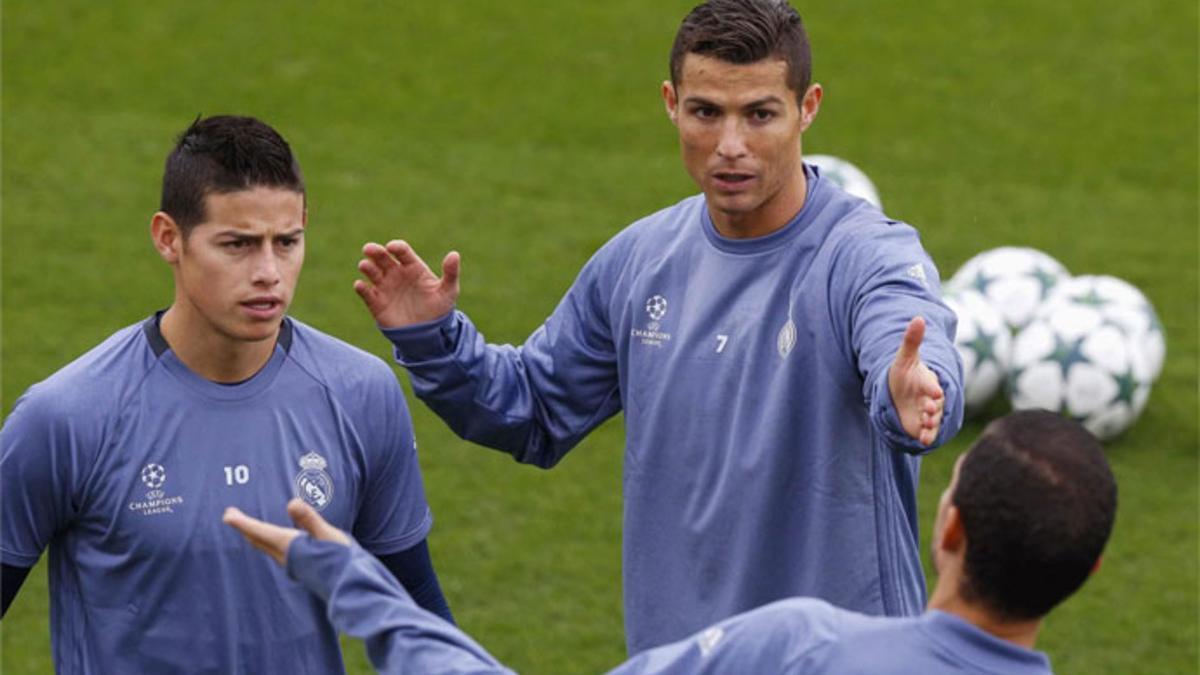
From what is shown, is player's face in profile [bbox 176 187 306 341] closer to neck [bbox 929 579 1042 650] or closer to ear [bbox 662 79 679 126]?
ear [bbox 662 79 679 126]

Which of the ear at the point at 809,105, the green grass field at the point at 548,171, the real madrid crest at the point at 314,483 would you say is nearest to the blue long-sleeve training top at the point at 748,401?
the ear at the point at 809,105

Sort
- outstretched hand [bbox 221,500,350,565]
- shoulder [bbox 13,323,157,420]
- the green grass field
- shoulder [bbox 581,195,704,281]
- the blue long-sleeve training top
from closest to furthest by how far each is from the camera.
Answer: outstretched hand [bbox 221,500,350,565] < shoulder [bbox 13,323,157,420] < the blue long-sleeve training top < shoulder [bbox 581,195,704,281] < the green grass field

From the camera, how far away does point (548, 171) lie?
547 inches

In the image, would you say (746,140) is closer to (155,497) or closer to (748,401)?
(748,401)

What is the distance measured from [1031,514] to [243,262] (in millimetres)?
2085

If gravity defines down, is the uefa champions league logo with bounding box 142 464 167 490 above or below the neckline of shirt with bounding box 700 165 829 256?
below

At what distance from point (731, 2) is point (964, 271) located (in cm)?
634

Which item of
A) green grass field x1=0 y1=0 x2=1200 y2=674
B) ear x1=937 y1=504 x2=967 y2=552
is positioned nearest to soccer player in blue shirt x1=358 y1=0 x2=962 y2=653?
ear x1=937 y1=504 x2=967 y2=552

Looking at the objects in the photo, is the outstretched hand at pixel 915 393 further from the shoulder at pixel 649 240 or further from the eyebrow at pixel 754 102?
the shoulder at pixel 649 240

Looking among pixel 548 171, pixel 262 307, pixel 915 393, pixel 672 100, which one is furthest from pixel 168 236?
pixel 548 171

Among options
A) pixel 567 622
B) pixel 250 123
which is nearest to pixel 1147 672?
pixel 567 622

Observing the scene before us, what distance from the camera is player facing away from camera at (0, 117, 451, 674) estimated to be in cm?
457

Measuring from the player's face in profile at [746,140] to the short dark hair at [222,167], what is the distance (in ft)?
3.21

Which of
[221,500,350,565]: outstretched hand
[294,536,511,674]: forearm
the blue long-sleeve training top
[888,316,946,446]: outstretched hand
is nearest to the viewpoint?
[294,536,511,674]: forearm
